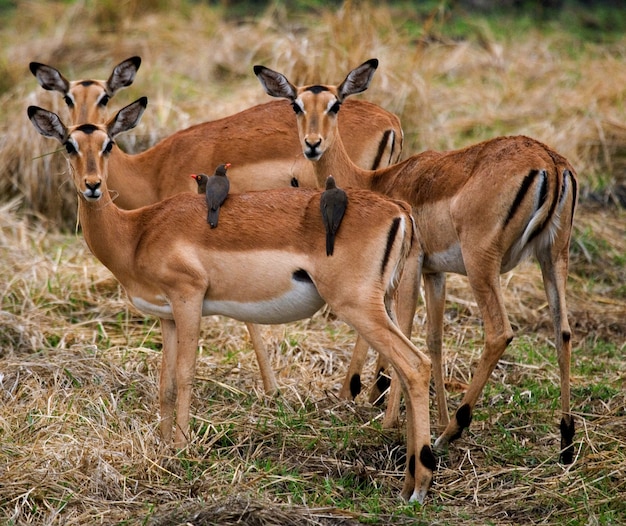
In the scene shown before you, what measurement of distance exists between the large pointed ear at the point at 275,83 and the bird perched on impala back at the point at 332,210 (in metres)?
1.58

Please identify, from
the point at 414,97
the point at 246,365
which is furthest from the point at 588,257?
the point at 246,365

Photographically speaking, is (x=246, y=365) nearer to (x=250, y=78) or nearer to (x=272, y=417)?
(x=272, y=417)

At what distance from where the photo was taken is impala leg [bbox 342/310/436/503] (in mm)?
4891

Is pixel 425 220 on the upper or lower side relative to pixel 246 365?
upper

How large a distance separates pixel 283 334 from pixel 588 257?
2664 millimetres

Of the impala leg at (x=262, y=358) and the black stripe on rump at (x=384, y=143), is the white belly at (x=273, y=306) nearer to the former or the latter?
the impala leg at (x=262, y=358)

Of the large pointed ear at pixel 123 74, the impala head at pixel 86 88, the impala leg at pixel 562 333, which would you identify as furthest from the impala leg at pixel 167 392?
the large pointed ear at pixel 123 74

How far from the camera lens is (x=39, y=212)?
897cm

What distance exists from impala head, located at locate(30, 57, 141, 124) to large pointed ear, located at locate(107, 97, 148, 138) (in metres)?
1.57

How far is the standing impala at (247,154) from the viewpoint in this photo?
22.4 ft

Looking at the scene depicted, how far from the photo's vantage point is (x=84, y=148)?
5383 millimetres

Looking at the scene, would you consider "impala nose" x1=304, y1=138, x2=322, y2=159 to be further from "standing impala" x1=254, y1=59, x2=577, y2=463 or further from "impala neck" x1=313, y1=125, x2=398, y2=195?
"impala neck" x1=313, y1=125, x2=398, y2=195

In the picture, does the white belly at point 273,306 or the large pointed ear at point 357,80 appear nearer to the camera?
the white belly at point 273,306

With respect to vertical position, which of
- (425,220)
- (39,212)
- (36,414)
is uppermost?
(425,220)
